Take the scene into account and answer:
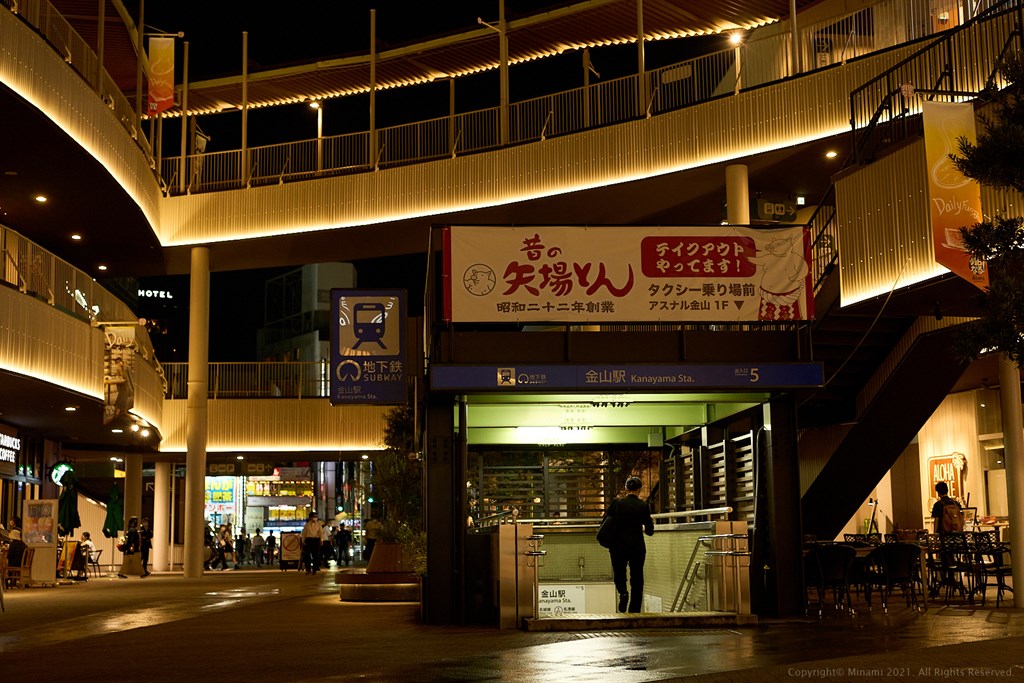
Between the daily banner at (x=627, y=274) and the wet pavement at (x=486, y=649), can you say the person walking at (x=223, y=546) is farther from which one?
the daily banner at (x=627, y=274)

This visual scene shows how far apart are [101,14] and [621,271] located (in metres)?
15.7

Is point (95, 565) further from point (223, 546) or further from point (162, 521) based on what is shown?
point (223, 546)

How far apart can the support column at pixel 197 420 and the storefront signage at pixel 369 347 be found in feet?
47.3

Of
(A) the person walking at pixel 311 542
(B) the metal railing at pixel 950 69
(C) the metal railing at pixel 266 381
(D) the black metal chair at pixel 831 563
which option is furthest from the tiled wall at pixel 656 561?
(C) the metal railing at pixel 266 381

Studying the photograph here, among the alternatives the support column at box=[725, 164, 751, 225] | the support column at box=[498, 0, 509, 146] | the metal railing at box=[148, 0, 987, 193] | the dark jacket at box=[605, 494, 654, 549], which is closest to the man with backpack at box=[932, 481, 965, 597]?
the dark jacket at box=[605, 494, 654, 549]

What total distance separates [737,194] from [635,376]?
1044cm

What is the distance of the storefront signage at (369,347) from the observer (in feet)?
56.0

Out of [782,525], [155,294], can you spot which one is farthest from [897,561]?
[155,294]

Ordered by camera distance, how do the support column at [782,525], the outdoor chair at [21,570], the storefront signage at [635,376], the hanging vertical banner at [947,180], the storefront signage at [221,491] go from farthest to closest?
the storefront signage at [221,491] < the outdoor chair at [21,570] < the support column at [782,525] < the storefront signage at [635,376] < the hanging vertical banner at [947,180]

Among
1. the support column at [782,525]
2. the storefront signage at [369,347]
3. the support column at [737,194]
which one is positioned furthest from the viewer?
the support column at [737,194]

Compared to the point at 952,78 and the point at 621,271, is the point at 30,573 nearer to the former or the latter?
the point at 621,271

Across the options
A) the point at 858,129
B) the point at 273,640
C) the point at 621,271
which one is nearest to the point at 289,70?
the point at 858,129

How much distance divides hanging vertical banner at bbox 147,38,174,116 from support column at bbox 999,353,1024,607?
2017 cm

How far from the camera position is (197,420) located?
31.2 m
